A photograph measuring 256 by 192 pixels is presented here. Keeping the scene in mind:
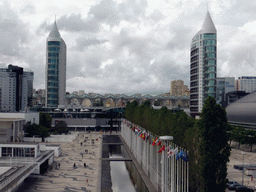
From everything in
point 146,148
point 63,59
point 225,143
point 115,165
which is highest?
point 63,59

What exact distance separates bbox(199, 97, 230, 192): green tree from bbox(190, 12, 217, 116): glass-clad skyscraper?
323 feet

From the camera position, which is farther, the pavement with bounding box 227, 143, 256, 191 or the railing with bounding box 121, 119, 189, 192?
the pavement with bounding box 227, 143, 256, 191

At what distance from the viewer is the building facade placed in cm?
15512

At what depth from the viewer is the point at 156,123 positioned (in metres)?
41.2

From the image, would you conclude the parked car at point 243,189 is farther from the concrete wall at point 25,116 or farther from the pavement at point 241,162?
the concrete wall at point 25,116

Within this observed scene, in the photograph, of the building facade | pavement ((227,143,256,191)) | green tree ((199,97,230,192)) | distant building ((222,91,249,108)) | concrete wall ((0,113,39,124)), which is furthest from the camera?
the building facade

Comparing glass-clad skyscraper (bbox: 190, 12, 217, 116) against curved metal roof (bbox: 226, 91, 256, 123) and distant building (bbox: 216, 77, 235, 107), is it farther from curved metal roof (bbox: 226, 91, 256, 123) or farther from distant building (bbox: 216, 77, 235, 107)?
distant building (bbox: 216, 77, 235, 107)

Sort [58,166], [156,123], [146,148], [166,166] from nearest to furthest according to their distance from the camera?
[166,166] → [156,123] → [146,148] → [58,166]

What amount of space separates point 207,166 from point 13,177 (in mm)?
24535

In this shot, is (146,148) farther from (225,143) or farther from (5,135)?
(5,135)

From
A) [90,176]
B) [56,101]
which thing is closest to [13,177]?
[90,176]

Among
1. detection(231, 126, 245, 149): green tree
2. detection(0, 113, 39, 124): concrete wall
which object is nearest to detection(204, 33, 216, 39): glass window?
detection(231, 126, 245, 149): green tree

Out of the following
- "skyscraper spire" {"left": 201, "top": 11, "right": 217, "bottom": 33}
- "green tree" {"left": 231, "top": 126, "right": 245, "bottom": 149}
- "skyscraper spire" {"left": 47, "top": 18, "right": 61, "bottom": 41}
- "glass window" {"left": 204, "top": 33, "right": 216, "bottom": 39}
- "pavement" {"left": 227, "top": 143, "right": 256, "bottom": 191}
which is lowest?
"pavement" {"left": 227, "top": 143, "right": 256, "bottom": 191}

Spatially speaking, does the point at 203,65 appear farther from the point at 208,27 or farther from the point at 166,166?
the point at 166,166
